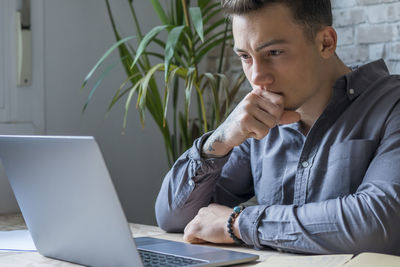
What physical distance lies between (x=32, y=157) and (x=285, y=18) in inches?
27.8

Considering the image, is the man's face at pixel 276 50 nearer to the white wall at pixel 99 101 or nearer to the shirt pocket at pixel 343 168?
the shirt pocket at pixel 343 168

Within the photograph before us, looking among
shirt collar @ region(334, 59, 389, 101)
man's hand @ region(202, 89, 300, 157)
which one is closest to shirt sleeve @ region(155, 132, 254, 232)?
man's hand @ region(202, 89, 300, 157)

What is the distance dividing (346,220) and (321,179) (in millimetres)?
265

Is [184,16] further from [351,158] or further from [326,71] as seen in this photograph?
[351,158]

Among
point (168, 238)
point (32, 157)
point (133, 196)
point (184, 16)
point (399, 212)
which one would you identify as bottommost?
point (133, 196)

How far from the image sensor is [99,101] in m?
2.96

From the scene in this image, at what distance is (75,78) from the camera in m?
2.86

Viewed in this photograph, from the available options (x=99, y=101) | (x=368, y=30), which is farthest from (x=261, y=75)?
(x=99, y=101)

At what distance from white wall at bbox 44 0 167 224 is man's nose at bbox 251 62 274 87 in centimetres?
153

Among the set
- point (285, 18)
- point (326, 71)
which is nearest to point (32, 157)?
point (285, 18)

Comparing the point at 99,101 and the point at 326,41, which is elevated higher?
the point at 326,41

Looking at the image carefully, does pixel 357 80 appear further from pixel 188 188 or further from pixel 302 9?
pixel 188 188

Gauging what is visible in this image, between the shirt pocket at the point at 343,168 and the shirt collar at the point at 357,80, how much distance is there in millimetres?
141

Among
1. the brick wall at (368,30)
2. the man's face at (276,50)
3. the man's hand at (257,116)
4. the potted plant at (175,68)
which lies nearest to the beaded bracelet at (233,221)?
the man's hand at (257,116)
